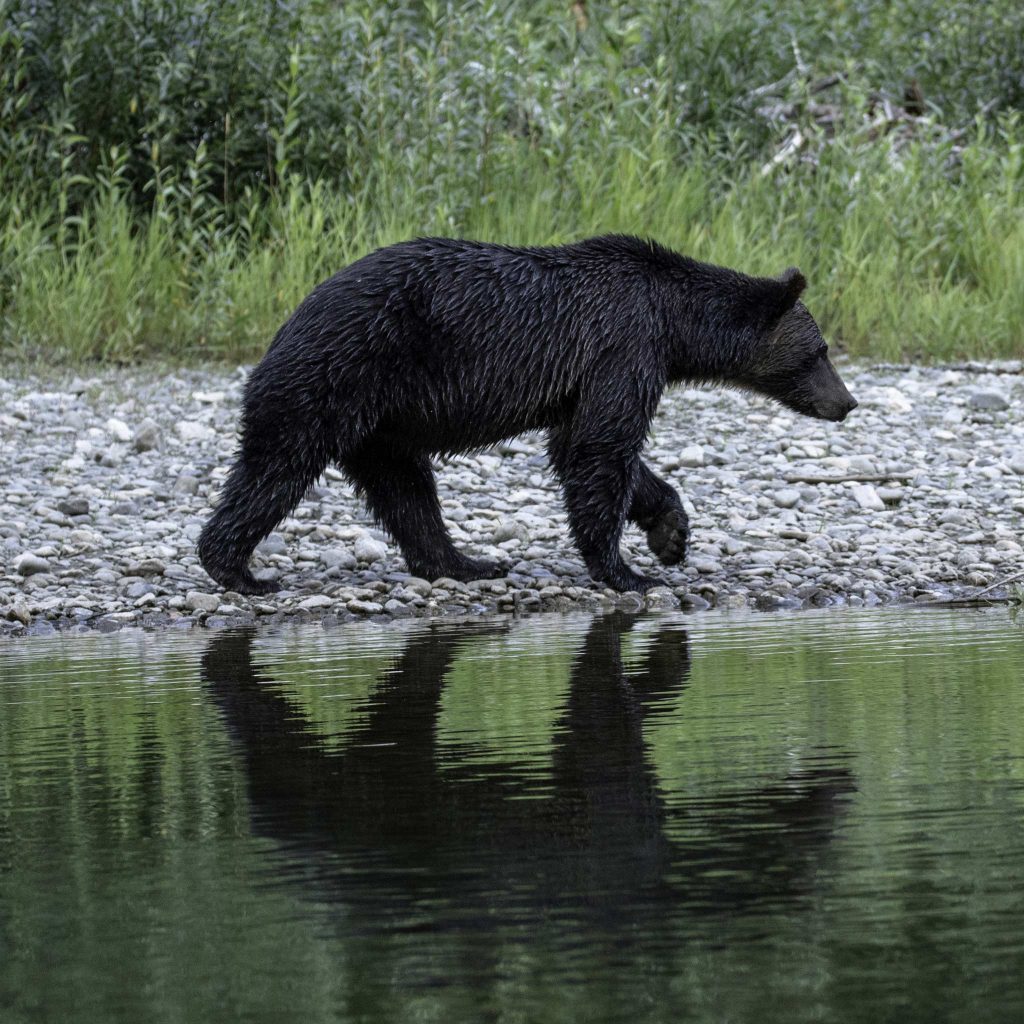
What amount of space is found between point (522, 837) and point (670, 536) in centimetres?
443

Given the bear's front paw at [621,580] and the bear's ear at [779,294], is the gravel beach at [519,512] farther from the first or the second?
the bear's ear at [779,294]

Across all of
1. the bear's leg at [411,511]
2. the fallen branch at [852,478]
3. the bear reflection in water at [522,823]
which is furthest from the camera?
the fallen branch at [852,478]

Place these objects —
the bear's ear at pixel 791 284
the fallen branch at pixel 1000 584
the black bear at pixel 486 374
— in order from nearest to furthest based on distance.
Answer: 1. the fallen branch at pixel 1000 584
2. the black bear at pixel 486 374
3. the bear's ear at pixel 791 284

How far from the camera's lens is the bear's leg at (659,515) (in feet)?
24.7

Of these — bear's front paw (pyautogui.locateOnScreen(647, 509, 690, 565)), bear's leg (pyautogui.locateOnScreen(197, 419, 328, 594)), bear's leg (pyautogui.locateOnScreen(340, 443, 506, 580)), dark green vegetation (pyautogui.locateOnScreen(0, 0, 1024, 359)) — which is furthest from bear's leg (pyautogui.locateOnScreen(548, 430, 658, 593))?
dark green vegetation (pyautogui.locateOnScreen(0, 0, 1024, 359))

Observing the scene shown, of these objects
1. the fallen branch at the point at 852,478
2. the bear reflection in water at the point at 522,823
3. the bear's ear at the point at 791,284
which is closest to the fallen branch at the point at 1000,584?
the bear's ear at the point at 791,284

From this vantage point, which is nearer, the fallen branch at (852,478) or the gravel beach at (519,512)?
the gravel beach at (519,512)

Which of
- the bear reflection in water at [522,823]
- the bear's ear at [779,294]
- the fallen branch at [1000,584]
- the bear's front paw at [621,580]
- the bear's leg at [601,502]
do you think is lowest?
the bear's front paw at [621,580]

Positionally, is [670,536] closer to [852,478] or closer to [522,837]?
[852,478]

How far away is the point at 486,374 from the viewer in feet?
23.5

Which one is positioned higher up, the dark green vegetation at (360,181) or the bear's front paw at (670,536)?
the dark green vegetation at (360,181)

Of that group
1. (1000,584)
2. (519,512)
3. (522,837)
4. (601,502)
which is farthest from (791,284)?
(522,837)

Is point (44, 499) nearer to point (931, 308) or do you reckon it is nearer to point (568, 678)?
point (568, 678)

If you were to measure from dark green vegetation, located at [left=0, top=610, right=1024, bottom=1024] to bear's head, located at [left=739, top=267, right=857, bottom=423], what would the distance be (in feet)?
7.87
